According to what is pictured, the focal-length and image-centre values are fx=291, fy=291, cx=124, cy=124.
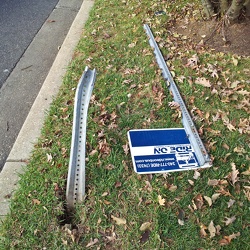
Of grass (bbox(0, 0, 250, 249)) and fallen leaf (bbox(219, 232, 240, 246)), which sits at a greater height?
grass (bbox(0, 0, 250, 249))

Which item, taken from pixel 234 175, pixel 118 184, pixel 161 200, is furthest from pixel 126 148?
pixel 234 175

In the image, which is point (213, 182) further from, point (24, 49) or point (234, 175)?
point (24, 49)

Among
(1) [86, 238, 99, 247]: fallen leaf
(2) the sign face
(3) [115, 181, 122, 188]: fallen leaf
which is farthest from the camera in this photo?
(2) the sign face

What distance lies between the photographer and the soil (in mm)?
4523

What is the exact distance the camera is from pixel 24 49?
16.2 feet

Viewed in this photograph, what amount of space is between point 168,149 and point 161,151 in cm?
9

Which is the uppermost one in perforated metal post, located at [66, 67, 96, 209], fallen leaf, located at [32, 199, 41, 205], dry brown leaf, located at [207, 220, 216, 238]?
perforated metal post, located at [66, 67, 96, 209]

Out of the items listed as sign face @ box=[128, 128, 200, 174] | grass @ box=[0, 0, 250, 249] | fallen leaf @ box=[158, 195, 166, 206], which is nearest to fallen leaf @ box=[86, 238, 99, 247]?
grass @ box=[0, 0, 250, 249]

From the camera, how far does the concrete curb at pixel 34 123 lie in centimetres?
293

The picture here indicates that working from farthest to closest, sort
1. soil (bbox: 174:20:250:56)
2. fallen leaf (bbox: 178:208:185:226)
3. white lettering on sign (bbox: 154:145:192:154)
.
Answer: soil (bbox: 174:20:250:56), white lettering on sign (bbox: 154:145:192:154), fallen leaf (bbox: 178:208:185:226)

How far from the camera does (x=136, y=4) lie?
19.1 feet

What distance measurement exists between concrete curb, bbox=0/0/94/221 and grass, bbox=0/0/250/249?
0.10 meters

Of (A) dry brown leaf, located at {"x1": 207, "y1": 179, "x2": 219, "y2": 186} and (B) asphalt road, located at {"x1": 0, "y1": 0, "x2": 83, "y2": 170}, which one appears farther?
(B) asphalt road, located at {"x1": 0, "y1": 0, "x2": 83, "y2": 170}

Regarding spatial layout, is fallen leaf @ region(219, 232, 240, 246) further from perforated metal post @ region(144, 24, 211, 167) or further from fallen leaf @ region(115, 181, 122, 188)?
fallen leaf @ region(115, 181, 122, 188)
